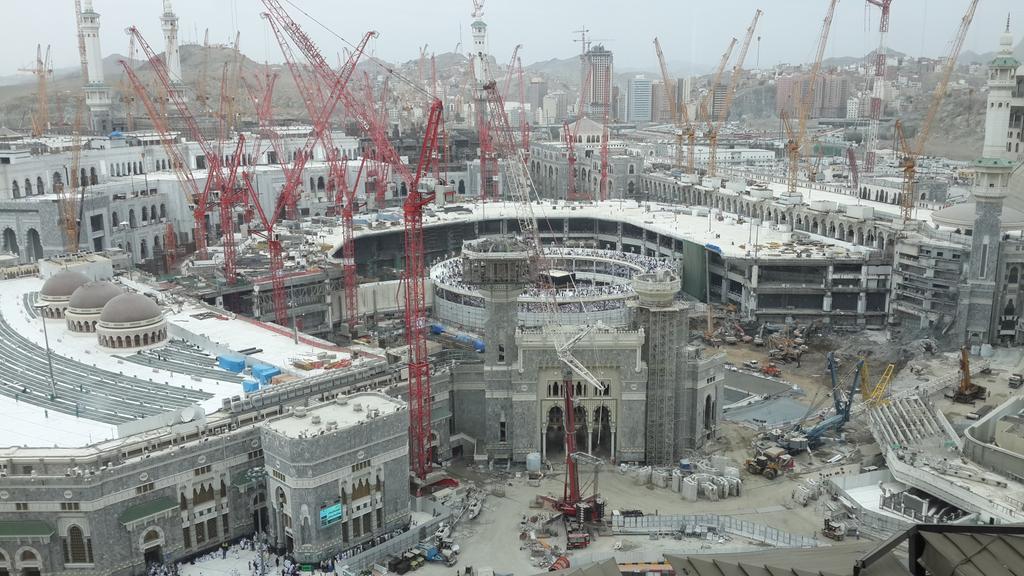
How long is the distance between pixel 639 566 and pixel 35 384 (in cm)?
3562

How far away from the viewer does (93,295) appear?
58938 millimetres

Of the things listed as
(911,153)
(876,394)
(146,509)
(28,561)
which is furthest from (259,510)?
(911,153)

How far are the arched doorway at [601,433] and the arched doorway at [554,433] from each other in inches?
86.3

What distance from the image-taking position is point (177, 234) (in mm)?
108125

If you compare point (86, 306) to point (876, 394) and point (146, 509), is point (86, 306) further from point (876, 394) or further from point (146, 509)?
point (876, 394)

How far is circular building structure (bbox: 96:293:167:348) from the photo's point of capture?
181 ft

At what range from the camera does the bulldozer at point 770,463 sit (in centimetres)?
5356

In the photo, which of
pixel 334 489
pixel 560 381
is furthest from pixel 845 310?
pixel 334 489

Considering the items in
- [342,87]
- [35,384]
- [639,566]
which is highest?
[342,87]

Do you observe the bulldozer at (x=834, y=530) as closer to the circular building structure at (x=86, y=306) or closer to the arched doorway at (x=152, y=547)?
the arched doorway at (x=152, y=547)

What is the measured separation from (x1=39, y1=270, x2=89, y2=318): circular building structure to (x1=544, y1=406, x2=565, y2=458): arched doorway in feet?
114

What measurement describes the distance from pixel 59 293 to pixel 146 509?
1095 inches

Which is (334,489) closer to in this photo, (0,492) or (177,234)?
(0,492)

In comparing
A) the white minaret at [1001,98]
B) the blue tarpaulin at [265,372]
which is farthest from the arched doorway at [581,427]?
the white minaret at [1001,98]
